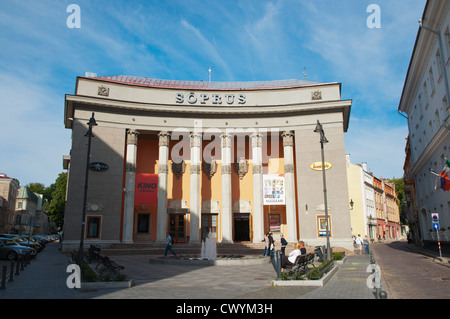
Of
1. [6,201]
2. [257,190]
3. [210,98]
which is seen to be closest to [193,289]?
[257,190]

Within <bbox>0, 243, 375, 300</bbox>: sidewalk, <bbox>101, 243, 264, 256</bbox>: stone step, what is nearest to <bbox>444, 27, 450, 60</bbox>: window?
<bbox>0, 243, 375, 300</bbox>: sidewalk

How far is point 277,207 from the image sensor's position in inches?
1449

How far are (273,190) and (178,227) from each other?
1019cm

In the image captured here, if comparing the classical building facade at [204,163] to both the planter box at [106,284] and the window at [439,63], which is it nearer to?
the window at [439,63]

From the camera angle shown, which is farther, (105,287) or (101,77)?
(101,77)

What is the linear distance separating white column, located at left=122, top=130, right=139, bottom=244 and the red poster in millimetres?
472

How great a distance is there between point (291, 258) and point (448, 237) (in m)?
16.9

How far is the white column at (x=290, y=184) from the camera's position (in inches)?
1313

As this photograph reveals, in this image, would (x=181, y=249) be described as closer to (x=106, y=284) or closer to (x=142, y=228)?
(x=142, y=228)

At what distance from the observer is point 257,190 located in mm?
34312

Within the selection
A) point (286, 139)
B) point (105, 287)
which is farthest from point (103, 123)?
point (105, 287)

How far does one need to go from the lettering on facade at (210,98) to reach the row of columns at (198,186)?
342 centimetres
